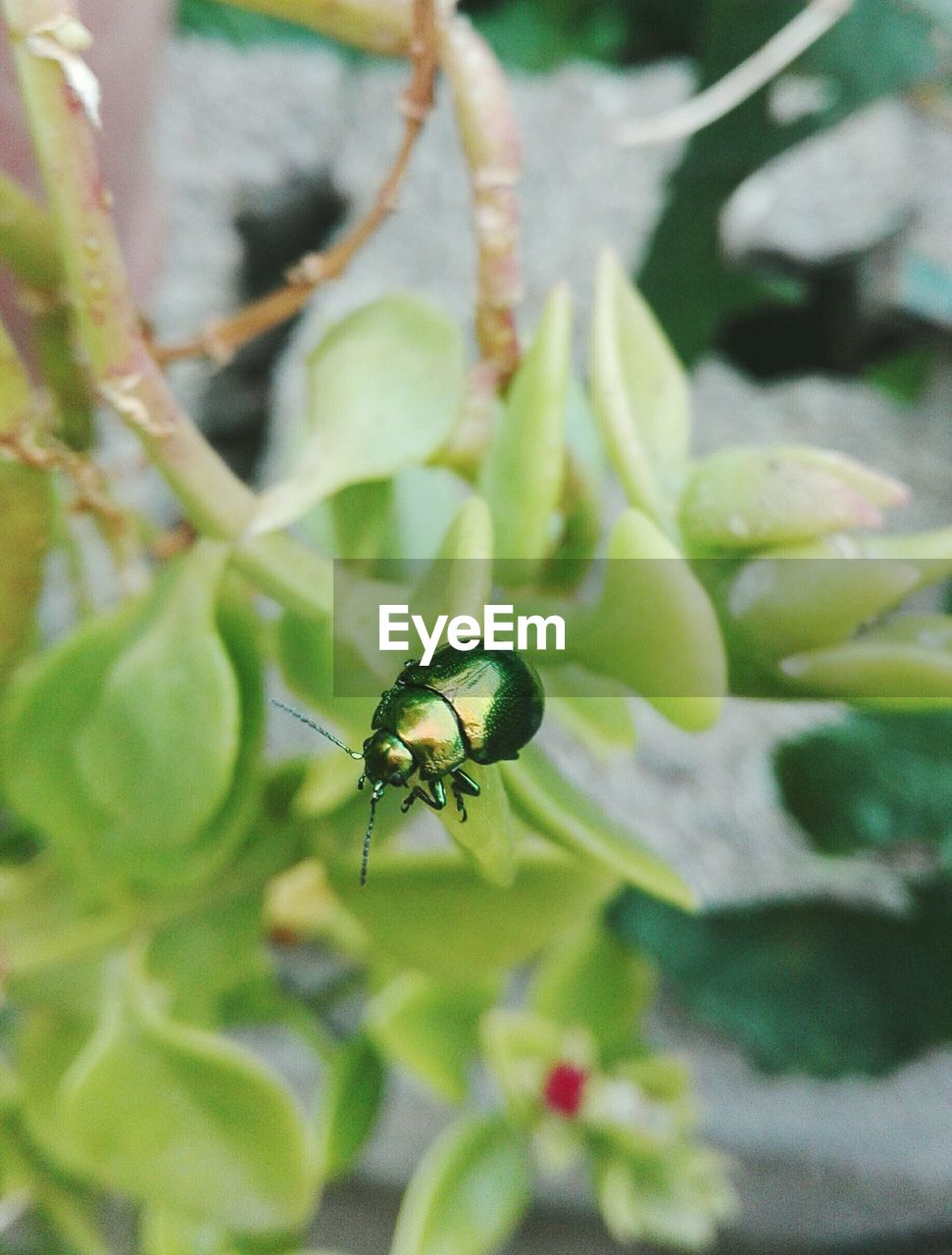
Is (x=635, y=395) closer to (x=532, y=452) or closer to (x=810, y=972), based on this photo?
(x=532, y=452)

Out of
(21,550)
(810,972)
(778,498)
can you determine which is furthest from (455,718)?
(810,972)

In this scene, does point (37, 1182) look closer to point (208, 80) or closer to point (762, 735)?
point (762, 735)

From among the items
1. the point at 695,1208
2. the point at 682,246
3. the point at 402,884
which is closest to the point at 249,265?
the point at 682,246

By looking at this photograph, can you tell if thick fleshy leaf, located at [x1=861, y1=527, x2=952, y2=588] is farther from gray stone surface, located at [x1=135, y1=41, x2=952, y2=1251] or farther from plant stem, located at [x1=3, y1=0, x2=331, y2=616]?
gray stone surface, located at [x1=135, y1=41, x2=952, y2=1251]

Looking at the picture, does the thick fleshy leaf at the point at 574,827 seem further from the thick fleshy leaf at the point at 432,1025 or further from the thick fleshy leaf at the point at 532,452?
the thick fleshy leaf at the point at 432,1025

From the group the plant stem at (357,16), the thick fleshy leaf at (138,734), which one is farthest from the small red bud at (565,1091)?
the plant stem at (357,16)

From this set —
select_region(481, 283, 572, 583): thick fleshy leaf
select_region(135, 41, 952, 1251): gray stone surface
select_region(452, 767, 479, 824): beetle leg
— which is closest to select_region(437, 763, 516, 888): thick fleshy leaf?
select_region(452, 767, 479, 824): beetle leg

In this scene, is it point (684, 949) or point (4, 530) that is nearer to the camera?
point (4, 530)
